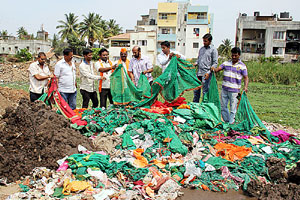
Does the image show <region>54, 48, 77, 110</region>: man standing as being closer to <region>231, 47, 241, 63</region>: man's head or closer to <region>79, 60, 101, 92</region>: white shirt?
<region>79, 60, 101, 92</region>: white shirt

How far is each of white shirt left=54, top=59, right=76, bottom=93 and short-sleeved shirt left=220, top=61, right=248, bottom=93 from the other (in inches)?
139

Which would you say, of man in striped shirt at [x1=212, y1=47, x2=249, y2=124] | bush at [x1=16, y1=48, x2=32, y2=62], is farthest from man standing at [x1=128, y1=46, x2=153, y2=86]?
bush at [x1=16, y1=48, x2=32, y2=62]

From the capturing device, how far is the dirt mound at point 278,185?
3523 mm

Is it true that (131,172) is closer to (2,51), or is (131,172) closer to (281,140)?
(281,140)

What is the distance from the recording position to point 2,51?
4372cm

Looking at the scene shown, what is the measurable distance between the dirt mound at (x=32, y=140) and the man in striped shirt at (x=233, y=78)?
347 cm

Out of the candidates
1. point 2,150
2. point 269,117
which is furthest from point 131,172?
point 269,117

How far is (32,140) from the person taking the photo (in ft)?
14.3

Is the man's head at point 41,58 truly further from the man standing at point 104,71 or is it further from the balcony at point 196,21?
the balcony at point 196,21

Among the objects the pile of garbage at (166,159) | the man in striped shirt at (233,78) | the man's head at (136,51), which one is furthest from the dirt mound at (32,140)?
the man in striped shirt at (233,78)

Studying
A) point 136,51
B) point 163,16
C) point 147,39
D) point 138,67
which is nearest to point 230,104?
point 138,67

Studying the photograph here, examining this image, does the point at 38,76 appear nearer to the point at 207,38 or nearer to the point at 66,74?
the point at 66,74

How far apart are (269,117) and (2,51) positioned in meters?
45.6

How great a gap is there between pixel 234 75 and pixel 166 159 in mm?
2855
